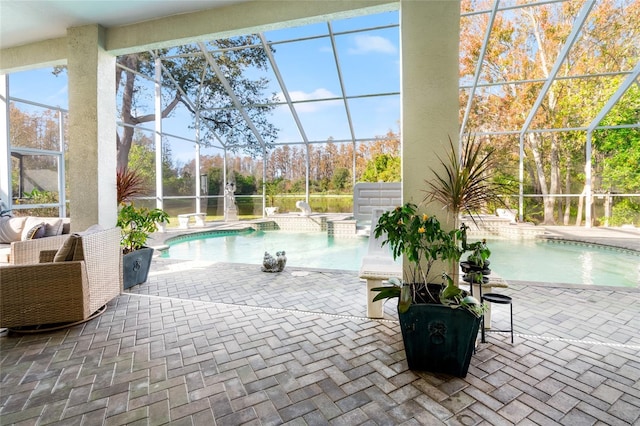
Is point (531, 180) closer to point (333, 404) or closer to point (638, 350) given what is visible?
point (638, 350)

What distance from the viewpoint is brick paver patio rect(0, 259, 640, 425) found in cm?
182

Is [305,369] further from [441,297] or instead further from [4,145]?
[4,145]

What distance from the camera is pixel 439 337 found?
2.18 m

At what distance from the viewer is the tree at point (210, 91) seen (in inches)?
347

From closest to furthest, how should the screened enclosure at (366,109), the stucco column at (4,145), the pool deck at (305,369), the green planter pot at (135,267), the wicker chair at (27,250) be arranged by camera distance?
1. the pool deck at (305,369)
2. the wicker chair at (27,250)
3. the green planter pot at (135,267)
4. the stucco column at (4,145)
5. the screened enclosure at (366,109)

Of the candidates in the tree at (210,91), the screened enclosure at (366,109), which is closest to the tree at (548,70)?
the screened enclosure at (366,109)

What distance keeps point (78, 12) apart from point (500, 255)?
8.38m

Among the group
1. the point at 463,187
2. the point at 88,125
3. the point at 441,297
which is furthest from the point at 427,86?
the point at 88,125

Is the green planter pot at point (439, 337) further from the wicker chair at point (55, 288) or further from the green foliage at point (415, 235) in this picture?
the wicker chair at point (55, 288)

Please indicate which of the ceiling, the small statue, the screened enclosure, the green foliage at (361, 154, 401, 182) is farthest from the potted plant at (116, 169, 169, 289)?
the green foliage at (361, 154, 401, 182)

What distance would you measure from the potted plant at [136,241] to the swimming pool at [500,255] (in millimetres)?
2277

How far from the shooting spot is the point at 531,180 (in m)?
10.2

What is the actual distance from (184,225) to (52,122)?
3.89m

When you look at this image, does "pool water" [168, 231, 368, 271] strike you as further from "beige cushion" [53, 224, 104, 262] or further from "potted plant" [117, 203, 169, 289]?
"beige cushion" [53, 224, 104, 262]
